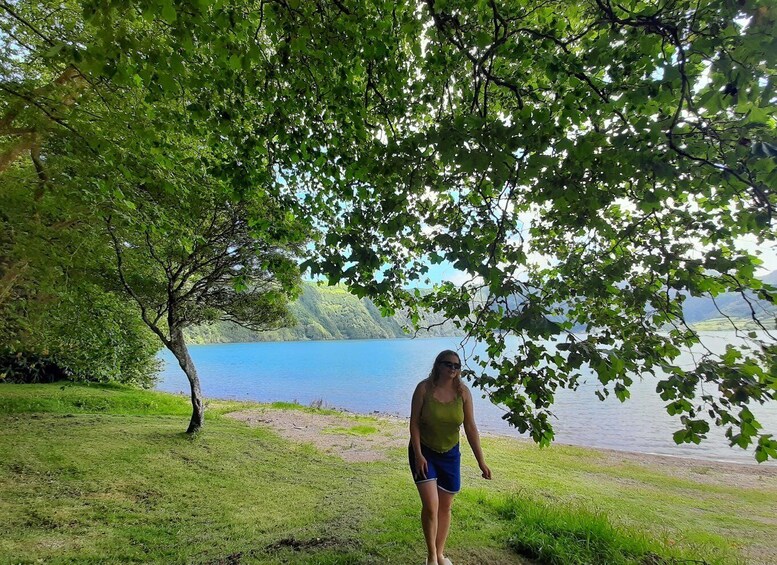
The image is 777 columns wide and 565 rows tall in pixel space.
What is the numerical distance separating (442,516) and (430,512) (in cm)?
31

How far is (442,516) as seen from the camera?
4.39 m

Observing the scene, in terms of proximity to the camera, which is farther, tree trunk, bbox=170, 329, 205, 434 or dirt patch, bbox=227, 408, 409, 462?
dirt patch, bbox=227, 408, 409, 462

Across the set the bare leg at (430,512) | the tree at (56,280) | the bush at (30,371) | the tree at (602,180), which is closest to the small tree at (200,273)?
the tree at (56,280)

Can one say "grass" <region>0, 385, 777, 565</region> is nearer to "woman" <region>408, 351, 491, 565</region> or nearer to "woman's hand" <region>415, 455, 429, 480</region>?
"woman" <region>408, 351, 491, 565</region>

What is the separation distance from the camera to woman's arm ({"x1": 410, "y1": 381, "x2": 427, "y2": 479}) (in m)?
4.21

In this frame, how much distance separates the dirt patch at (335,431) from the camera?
12430mm

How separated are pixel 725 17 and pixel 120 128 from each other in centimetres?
652

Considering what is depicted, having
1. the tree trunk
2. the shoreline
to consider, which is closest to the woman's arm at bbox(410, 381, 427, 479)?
the tree trunk

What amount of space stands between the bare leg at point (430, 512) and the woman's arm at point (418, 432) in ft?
0.44

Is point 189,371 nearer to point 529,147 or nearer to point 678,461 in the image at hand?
point 529,147

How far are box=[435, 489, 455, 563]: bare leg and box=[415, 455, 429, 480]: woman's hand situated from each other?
410 millimetres

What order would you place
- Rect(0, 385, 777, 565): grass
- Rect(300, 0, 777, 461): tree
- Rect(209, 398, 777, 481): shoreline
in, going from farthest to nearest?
Rect(209, 398, 777, 481): shoreline → Rect(0, 385, 777, 565): grass → Rect(300, 0, 777, 461): tree

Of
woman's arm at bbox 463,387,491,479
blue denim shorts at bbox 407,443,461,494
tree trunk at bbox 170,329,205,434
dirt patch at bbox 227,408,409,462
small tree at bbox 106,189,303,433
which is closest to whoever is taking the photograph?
blue denim shorts at bbox 407,443,461,494

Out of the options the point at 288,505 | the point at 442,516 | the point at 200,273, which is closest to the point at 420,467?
the point at 442,516
